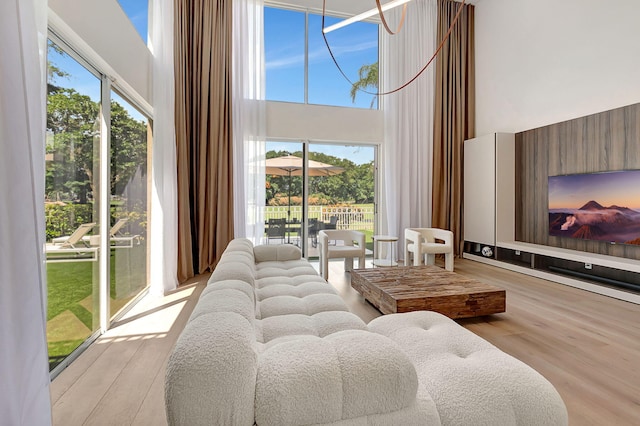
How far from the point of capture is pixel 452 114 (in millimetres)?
5723

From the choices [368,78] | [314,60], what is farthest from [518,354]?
[314,60]

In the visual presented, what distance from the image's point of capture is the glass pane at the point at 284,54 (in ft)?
17.3

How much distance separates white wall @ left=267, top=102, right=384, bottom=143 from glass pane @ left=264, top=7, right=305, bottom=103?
22 centimetres

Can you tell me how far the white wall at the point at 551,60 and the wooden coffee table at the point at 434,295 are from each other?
9.04 feet

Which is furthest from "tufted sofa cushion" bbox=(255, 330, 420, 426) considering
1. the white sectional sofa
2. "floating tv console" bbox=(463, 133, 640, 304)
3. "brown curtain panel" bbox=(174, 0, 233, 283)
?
"brown curtain panel" bbox=(174, 0, 233, 283)

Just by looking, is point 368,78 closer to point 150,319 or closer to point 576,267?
point 576,267

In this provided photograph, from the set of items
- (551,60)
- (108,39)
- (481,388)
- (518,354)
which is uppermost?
(551,60)

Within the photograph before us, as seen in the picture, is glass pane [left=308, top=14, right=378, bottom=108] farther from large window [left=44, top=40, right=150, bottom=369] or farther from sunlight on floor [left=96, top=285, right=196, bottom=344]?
sunlight on floor [left=96, top=285, right=196, bottom=344]

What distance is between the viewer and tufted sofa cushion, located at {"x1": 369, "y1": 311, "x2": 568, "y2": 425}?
103cm

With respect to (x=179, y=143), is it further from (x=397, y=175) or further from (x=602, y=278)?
(x=602, y=278)

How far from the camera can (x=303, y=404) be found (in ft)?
2.71

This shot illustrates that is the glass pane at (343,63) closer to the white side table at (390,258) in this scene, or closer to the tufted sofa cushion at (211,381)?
the white side table at (390,258)

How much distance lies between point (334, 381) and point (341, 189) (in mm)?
4822

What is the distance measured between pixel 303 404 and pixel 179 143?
13.2 feet
